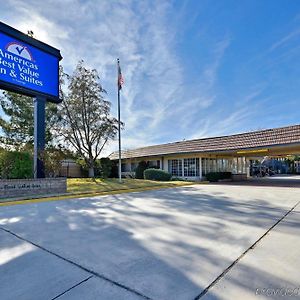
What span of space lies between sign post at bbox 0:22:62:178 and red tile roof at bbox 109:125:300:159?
13259 millimetres

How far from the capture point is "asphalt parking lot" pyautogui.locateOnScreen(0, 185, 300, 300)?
259 centimetres

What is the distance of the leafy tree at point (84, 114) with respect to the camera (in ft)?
69.3

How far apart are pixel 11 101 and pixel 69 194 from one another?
15957mm

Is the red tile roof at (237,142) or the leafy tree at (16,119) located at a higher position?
the leafy tree at (16,119)

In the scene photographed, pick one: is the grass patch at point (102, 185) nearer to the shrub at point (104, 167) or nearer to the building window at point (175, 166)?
the shrub at point (104, 167)

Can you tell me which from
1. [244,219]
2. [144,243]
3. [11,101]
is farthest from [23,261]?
[11,101]

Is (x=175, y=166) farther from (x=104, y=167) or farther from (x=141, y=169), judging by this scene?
(x=104, y=167)

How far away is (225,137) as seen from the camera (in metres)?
21.4

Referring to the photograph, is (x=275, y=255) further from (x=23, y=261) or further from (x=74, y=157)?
(x=74, y=157)

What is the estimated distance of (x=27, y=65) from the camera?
12695mm

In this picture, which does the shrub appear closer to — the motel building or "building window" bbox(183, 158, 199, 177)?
the motel building

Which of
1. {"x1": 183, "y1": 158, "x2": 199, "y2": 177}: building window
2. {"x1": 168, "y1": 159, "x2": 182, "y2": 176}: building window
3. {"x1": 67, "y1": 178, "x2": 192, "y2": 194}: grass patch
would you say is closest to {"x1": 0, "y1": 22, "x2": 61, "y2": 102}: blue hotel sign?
{"x1": 67, "y1": 178, "x2": 192, "y2": 194}: grass patch

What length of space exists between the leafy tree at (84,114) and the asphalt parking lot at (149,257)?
1594cm

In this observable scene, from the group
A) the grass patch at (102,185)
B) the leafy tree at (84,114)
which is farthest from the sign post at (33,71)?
the leafy tree at (84,114)
